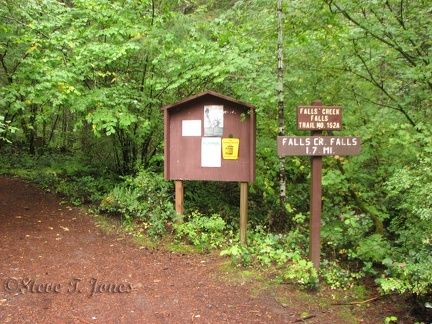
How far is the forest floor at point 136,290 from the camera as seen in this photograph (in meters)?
3.56

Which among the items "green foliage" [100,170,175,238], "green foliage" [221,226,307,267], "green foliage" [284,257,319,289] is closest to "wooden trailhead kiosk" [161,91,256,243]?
"green foliage" [221,226,307,267]

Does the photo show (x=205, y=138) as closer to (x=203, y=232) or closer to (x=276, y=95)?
(x=276, y=95)

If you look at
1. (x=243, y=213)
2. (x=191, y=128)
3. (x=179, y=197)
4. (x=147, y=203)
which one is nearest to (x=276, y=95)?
(x=191, y=128)

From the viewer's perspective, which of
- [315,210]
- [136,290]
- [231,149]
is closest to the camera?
[136,290]

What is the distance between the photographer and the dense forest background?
15.9ft

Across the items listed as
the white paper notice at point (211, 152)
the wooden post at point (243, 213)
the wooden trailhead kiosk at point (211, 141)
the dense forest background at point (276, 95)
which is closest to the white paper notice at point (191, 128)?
the wooden trailhead kiosk at point (211, 141)

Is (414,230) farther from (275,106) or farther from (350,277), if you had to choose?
(275,106)

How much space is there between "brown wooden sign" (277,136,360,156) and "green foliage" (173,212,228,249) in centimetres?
201

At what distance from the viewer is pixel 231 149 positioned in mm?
5707

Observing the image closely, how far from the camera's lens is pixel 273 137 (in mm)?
6961

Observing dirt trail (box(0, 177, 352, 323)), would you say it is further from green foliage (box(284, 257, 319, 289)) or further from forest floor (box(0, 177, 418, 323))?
green foliage (box(284, 257, 319, 289))

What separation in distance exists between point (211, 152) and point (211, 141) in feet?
0.61

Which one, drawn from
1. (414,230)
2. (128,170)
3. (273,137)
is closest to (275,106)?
(273,137)

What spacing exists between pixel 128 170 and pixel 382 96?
6.12 metres
